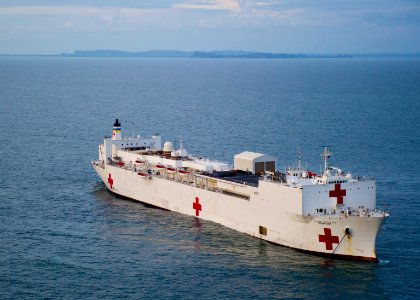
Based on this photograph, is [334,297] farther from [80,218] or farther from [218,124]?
[218,124]

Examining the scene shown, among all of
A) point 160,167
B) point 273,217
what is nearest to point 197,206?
point 160,167

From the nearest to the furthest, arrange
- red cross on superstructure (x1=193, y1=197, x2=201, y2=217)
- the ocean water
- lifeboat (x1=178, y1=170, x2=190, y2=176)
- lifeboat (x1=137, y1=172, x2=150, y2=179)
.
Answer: the ocean water
red cross on superstructure (x1=193, y1=197, x2=201, y2=217)
lifeboat (x1=178, y1=170, x2=190, y2=176)
lifeboat (x1=137, y1=172, x2=150, y2=179)

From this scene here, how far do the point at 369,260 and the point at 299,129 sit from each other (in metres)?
37.3

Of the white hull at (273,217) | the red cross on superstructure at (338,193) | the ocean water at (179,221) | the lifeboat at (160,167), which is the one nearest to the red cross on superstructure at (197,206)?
the white hull at (273,217)

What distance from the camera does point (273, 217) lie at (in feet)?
113

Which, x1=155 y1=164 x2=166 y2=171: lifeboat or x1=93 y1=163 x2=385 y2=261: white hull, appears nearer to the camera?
x1=93 y1=163 x2=385 y2=261: white hull

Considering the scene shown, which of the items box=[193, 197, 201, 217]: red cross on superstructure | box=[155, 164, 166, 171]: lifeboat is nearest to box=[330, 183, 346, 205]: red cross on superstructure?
box=[193, 197, 201, 217]: red cross on superstructure

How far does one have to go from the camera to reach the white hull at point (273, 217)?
1261 inches

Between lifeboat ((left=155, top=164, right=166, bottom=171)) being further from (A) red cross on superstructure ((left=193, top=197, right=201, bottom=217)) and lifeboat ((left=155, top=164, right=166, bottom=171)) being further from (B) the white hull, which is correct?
(A) red cross on superstructure ((left=193, top=197, right=201, bottom=217))

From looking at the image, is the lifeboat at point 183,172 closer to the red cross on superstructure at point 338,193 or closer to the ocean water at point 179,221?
the ocean water at point 179,221

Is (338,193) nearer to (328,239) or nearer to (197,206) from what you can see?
(328,239)

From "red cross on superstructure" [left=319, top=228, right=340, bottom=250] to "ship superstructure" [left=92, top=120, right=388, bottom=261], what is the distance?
4 cm

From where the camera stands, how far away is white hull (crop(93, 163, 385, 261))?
32031 millimetres

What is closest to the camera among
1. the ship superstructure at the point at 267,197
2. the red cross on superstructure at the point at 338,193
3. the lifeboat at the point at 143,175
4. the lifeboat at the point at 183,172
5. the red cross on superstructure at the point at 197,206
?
the ship superstructure at the point at 267,197
